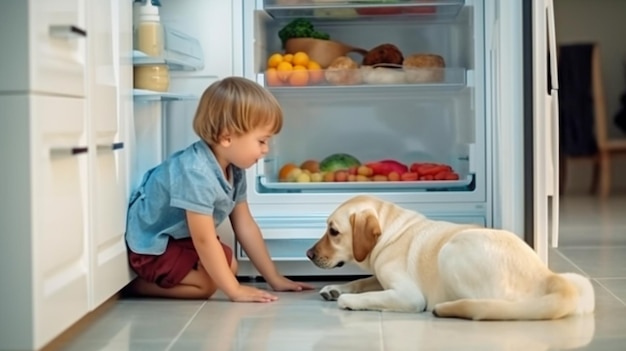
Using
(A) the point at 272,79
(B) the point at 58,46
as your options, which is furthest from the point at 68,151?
(A) the point at 272,79

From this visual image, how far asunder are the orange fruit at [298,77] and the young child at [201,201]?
1.46 ft

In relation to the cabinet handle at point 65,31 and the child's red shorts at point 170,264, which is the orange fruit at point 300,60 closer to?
the child's red shorts at point 170,264

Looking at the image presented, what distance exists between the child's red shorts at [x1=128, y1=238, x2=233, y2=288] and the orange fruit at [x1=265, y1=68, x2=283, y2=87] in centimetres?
65

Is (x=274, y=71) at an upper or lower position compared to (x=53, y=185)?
upper

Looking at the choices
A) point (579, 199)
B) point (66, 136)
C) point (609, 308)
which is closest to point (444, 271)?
point (609, 308)

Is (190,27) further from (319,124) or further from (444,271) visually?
(444,271)

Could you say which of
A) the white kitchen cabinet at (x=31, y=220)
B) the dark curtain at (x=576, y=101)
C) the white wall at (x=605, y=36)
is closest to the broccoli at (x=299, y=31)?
the white kitchen cabinet at (x=31, y=220)

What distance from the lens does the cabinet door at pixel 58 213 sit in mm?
1729

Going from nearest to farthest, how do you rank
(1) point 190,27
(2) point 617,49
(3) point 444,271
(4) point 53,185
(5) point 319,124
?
(4) point 53,185
(3) point 444,271
(1) point 190,27
(5) point 319,124
(2) point 617,49

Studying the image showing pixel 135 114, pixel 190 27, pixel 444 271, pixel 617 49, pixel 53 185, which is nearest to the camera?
pixel 53 185

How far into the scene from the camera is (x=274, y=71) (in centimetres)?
302

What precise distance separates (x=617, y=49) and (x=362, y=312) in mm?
5283

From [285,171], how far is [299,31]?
0.47m

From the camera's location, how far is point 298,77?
303 cm
